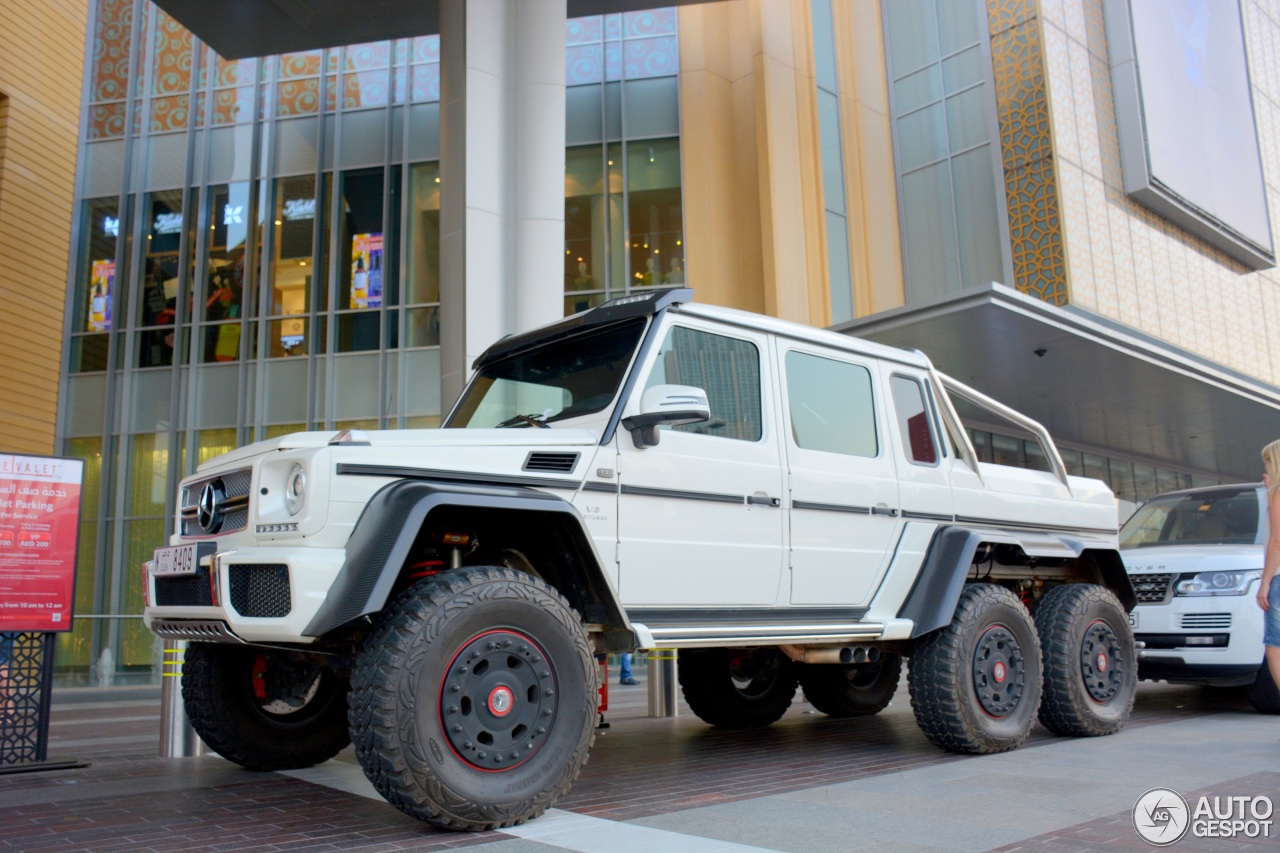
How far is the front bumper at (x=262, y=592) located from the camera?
3773 millimetres

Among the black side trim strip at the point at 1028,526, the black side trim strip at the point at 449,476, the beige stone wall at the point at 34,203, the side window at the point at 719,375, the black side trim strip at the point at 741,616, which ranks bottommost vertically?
the black side trim strip at the point at 741,616

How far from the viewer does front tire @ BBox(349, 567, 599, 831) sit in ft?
12.3

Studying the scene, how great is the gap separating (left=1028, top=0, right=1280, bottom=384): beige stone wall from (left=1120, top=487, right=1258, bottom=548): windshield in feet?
40.2

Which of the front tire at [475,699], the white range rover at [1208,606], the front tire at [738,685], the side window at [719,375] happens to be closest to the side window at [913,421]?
the side window at [719,375]

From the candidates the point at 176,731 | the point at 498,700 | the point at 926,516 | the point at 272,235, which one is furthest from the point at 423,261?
the point at 498,700

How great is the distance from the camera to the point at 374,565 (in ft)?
12.7

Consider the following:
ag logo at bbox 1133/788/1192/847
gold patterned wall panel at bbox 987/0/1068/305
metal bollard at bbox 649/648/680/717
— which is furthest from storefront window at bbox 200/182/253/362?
ag logo at bbox 1133/788/1192/847

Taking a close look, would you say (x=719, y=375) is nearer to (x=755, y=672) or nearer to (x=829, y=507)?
(x=829, y=507)

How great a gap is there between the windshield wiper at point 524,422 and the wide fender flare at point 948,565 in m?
2.53

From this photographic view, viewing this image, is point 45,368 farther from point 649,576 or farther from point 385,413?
point 649,576

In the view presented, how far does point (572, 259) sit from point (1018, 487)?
1575 centimetres

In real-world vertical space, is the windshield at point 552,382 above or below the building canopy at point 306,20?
below

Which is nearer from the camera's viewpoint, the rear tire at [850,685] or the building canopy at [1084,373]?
the rear tire at [850,685]

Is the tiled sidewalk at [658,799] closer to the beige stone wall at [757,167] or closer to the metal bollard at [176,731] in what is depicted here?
the metal bollard at [176,731]
